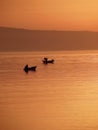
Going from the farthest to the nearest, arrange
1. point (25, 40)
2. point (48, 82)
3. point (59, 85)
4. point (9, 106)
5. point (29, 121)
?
point (25, 40), point (48, 82), point (59, 85), point (9, 106), point (29, 121)

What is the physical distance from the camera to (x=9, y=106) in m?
4.56

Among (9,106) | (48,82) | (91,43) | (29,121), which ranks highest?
(91,43)

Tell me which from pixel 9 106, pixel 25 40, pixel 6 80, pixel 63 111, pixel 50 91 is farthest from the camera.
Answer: pixel 25 40

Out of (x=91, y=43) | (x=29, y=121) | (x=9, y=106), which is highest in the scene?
(x=91, y=43)

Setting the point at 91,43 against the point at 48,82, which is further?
the point at 91,43

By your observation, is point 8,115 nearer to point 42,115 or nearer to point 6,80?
point 42,115

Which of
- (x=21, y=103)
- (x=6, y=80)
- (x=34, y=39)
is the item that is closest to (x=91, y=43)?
(x=34, y=39)

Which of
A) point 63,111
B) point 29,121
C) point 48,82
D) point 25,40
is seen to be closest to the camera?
point 29,121

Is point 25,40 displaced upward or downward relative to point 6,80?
upward

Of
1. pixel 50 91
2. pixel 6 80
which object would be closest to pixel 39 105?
pixel 50 91

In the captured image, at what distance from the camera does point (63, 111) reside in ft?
14.0

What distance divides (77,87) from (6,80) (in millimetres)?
1517

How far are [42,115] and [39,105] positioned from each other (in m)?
0.45

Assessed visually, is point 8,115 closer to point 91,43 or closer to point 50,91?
point 50,91
